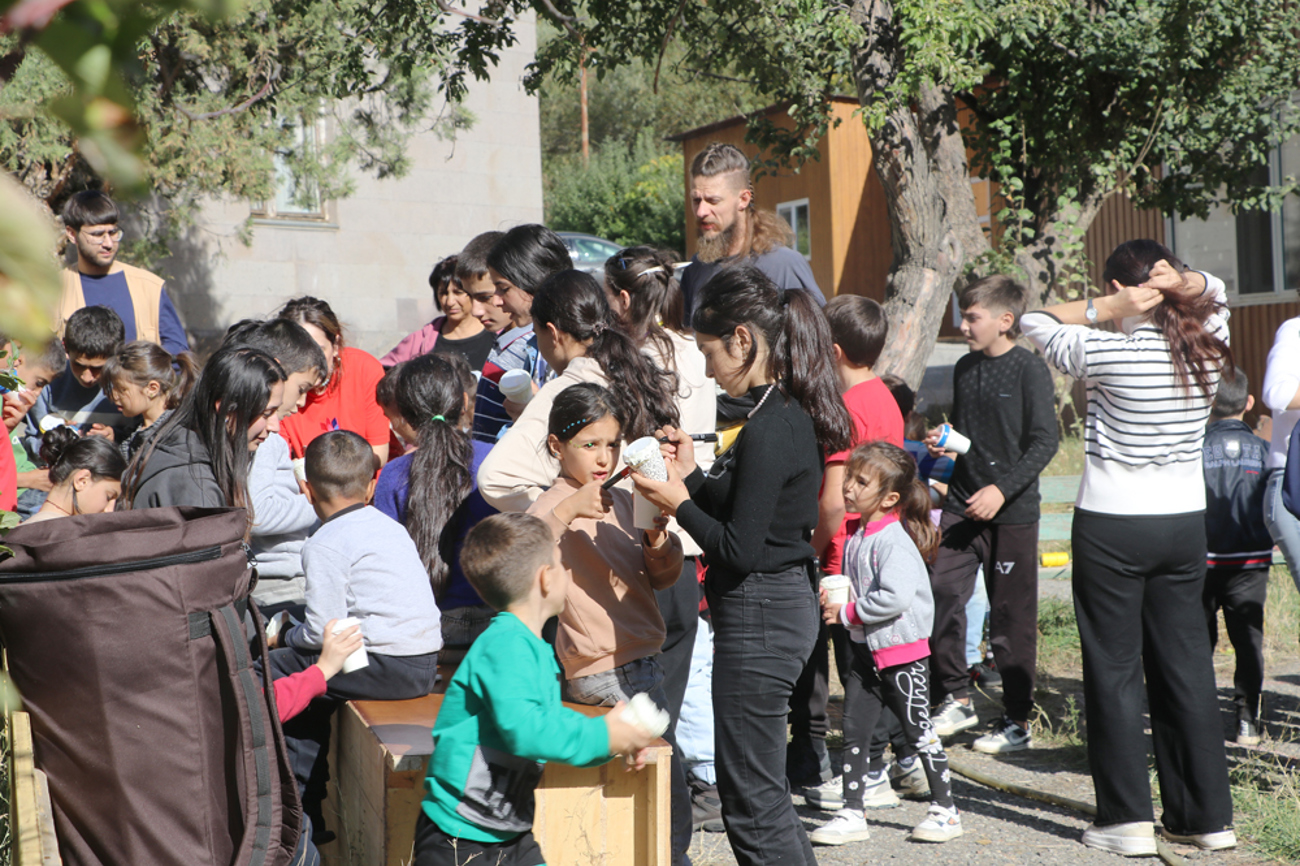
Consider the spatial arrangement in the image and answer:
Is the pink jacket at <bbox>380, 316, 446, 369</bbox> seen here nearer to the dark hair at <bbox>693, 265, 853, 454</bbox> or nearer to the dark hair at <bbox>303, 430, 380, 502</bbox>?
the dark hair at <bbox>303, 430, 380, 502</bbox>

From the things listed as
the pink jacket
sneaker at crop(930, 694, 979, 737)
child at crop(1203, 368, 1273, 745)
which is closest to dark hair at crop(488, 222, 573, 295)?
the pink jacket

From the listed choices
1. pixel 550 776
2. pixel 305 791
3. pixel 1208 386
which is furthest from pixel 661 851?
pixel 1208 386

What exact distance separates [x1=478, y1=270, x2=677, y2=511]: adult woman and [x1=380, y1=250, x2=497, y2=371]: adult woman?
1.82 meters

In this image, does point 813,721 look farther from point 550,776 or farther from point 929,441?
point 550,776

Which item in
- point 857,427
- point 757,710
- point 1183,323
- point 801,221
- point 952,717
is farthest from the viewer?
point 801,221

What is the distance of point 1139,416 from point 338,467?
8.62ft

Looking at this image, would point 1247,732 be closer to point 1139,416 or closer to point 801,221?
point 1139,416

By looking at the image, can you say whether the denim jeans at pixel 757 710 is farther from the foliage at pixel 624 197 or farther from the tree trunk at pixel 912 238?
the foliage at pixel 624 197

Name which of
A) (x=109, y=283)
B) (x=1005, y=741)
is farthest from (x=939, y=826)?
(x=109, y=283)

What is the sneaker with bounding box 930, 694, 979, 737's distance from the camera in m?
5.04

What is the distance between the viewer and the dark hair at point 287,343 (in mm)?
4289

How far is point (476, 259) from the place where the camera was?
199 inches

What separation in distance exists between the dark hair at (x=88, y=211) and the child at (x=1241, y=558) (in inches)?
205

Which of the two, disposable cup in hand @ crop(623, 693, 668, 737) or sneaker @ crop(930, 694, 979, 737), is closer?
disposable cup in hand @ crop(623, 693, 668, 737)
